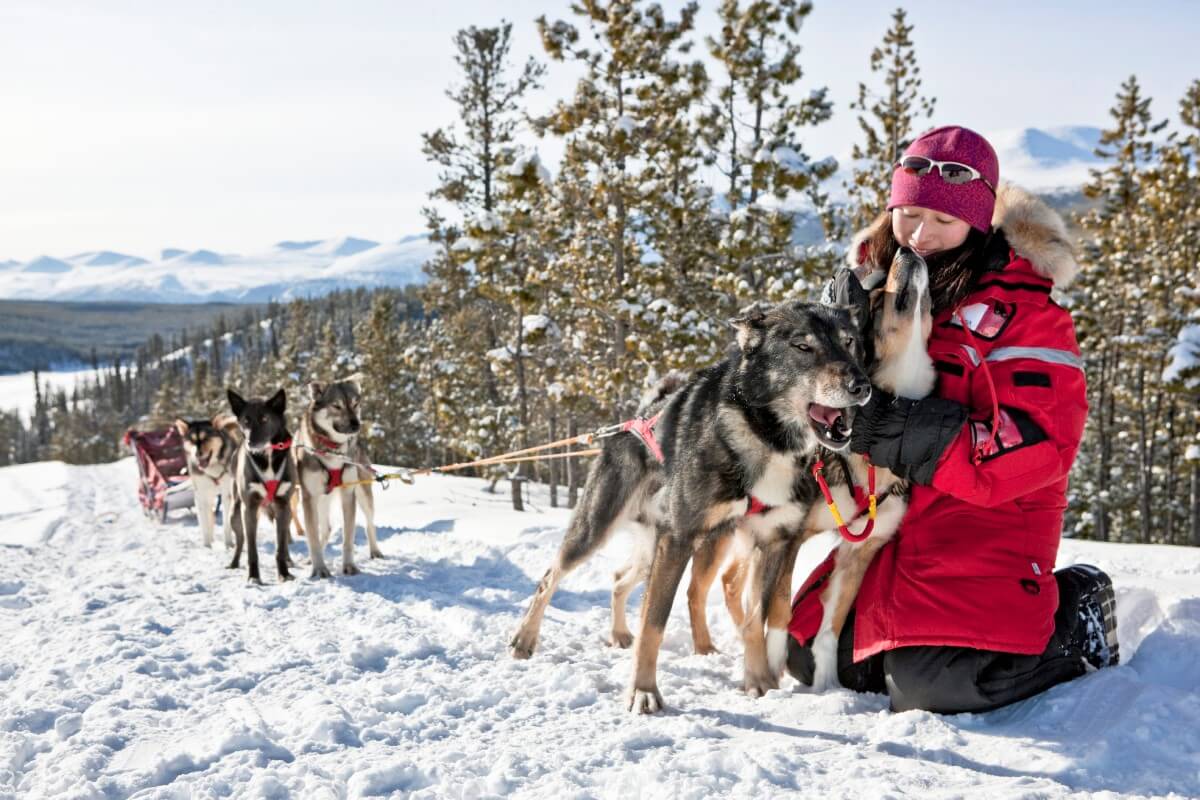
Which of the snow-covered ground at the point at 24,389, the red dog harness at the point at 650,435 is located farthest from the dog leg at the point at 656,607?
the snow-covered ground at the point at 24,389

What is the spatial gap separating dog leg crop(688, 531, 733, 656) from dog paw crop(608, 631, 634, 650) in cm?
36

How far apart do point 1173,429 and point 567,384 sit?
20.5 metres

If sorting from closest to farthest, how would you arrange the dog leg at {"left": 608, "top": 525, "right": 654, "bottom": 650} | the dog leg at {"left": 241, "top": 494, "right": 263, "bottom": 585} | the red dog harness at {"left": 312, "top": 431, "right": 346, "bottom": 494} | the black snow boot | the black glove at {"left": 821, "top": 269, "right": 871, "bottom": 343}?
the black snow boot
the black glove at {"left": 821, "top": 269, "right": 871, "bottom": 343}
the dog leg at {"left": 608, "top": 525, "right": 654, "bottom": 650}
the dog leg at {"left": 241, "top": 494, "right": 263, "bottom": 585}
the red dog harness at {"left": 312, "top": 431, "right": 346, "bottom": 494}

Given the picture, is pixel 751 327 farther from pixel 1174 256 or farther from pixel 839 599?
pixel 1174 256

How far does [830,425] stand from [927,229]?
91cm

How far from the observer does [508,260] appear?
16688mm

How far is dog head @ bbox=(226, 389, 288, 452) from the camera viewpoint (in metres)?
6.73

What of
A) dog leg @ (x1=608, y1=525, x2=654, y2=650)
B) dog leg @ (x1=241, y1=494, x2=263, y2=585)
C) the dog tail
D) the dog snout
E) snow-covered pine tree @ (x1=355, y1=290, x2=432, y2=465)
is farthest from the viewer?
snow-covered pine tree @ (x1=355, y1=290, x2=432, y2=465)

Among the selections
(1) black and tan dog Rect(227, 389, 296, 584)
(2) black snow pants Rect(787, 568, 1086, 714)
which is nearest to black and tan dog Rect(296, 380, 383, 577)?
(1) black and tan dog Rect(227, 389, 296, 584)

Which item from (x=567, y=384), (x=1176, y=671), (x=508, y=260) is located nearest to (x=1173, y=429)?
(x=567, y=384)

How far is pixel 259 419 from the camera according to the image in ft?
22.4

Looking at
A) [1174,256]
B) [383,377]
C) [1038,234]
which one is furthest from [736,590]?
[383,377]

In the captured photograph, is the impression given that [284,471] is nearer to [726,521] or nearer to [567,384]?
[726,521]

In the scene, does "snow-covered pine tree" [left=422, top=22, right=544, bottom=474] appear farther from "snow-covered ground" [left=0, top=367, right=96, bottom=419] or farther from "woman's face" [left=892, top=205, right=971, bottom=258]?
"snow-covered ground" [left=0, top=367, right=96, bottom=419]
